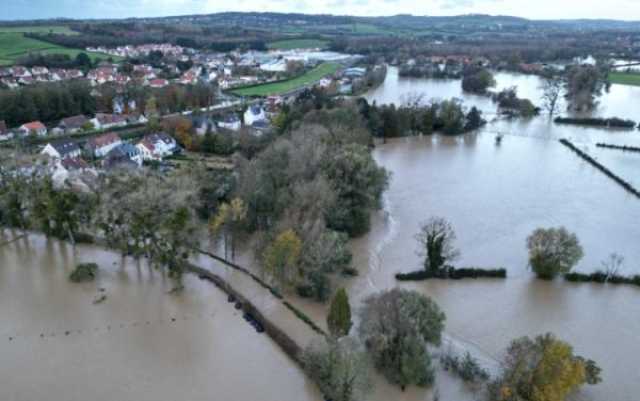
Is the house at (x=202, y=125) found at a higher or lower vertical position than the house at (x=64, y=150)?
higher

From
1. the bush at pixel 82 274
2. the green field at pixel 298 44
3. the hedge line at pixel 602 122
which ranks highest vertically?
the green field at pixel 298 44

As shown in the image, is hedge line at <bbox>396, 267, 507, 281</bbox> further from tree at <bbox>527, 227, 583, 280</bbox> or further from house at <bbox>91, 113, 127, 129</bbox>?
house at <bbox>91, 113, 127, 129</bbox>

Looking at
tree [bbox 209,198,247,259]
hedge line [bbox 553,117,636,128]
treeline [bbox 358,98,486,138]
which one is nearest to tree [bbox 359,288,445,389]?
tree [bbox 209,198,247,259]

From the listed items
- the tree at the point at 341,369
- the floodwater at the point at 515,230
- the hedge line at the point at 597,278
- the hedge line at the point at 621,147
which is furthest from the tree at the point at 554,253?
the hedge line at the point at 621,147

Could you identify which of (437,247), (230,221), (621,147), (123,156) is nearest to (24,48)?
(123,156)

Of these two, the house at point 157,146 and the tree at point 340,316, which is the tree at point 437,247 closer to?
the tree at point 340,316

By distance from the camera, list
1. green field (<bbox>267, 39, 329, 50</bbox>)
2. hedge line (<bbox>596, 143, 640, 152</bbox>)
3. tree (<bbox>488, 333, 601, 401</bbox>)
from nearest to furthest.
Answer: tree (<bbox>488, 333, 601, 401</bbox>) < hedge line (<bbox>596, 143, 640, 152</bbox>) < green field (<bbox>267, 39, 329, 50</bbox>)
